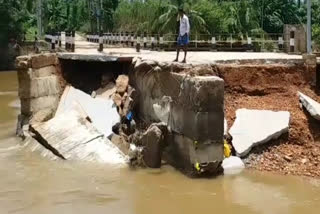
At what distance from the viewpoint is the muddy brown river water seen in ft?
31.7

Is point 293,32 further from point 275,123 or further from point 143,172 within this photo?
point 143,172

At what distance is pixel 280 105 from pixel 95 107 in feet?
16.4

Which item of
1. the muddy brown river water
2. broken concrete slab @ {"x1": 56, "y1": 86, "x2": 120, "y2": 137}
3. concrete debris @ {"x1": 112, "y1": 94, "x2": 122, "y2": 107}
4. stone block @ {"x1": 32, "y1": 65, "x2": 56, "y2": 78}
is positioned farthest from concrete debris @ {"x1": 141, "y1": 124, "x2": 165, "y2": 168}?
stone block @ {"x1": 32, "y1": 65, "x2": 56, "y2": 78}

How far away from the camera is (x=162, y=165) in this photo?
40.1 ft

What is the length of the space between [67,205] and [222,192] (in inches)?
114

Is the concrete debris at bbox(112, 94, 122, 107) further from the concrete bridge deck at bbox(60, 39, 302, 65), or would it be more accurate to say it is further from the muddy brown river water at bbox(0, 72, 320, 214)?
the muddy brown river water at bbox(0, 72, 320, 214)

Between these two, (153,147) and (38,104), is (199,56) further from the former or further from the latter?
(153,147)

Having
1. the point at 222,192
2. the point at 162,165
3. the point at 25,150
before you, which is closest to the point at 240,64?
the point at 162,165

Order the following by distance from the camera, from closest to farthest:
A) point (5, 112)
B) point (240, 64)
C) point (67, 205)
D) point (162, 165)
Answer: point (67, 205)
point (162, 165)
point (240, 64)
point (5, 112)

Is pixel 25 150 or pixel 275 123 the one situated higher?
pixel 275 123

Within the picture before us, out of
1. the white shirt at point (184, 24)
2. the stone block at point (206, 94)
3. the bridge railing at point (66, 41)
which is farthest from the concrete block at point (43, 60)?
the stone block at point (206, 94)

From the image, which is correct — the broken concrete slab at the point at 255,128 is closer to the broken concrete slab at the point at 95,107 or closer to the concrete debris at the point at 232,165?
the concrete debris at the point at 232,165

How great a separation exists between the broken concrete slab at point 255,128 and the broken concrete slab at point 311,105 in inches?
20.3

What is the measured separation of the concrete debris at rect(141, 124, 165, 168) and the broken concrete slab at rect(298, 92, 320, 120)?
345 cm
